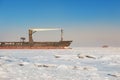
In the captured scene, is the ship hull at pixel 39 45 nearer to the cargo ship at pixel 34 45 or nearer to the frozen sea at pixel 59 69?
the cargo ship at pixel 34 45

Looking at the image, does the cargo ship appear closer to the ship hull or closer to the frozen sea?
the ship hull

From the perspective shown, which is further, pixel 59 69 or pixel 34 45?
pixel 34 45

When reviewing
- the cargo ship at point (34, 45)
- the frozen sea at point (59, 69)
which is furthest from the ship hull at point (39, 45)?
the frozen sea at point (59, 69)

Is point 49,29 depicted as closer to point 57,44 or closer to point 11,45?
point 57,44

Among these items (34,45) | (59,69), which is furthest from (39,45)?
(59,69)

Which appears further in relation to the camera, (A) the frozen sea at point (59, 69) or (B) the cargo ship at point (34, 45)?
(B) the cargo ship at point (34, 45)

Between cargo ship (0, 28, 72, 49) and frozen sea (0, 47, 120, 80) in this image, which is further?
cargo ship (0, 28, 72, 49)

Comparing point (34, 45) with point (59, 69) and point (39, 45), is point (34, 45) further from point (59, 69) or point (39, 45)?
point (59, 69)

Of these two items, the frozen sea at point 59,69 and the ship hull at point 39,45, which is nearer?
the frozen sea at point 59,69

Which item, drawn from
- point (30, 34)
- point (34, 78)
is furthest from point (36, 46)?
point (34, 78)

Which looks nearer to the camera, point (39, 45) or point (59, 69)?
point (59, 69)

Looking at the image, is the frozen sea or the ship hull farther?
the ship hull

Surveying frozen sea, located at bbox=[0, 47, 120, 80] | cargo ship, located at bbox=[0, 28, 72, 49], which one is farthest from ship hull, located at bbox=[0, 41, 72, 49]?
frozen sea, located at bbox=[0, 47, 120, 80]

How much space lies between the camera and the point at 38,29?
75188mm
